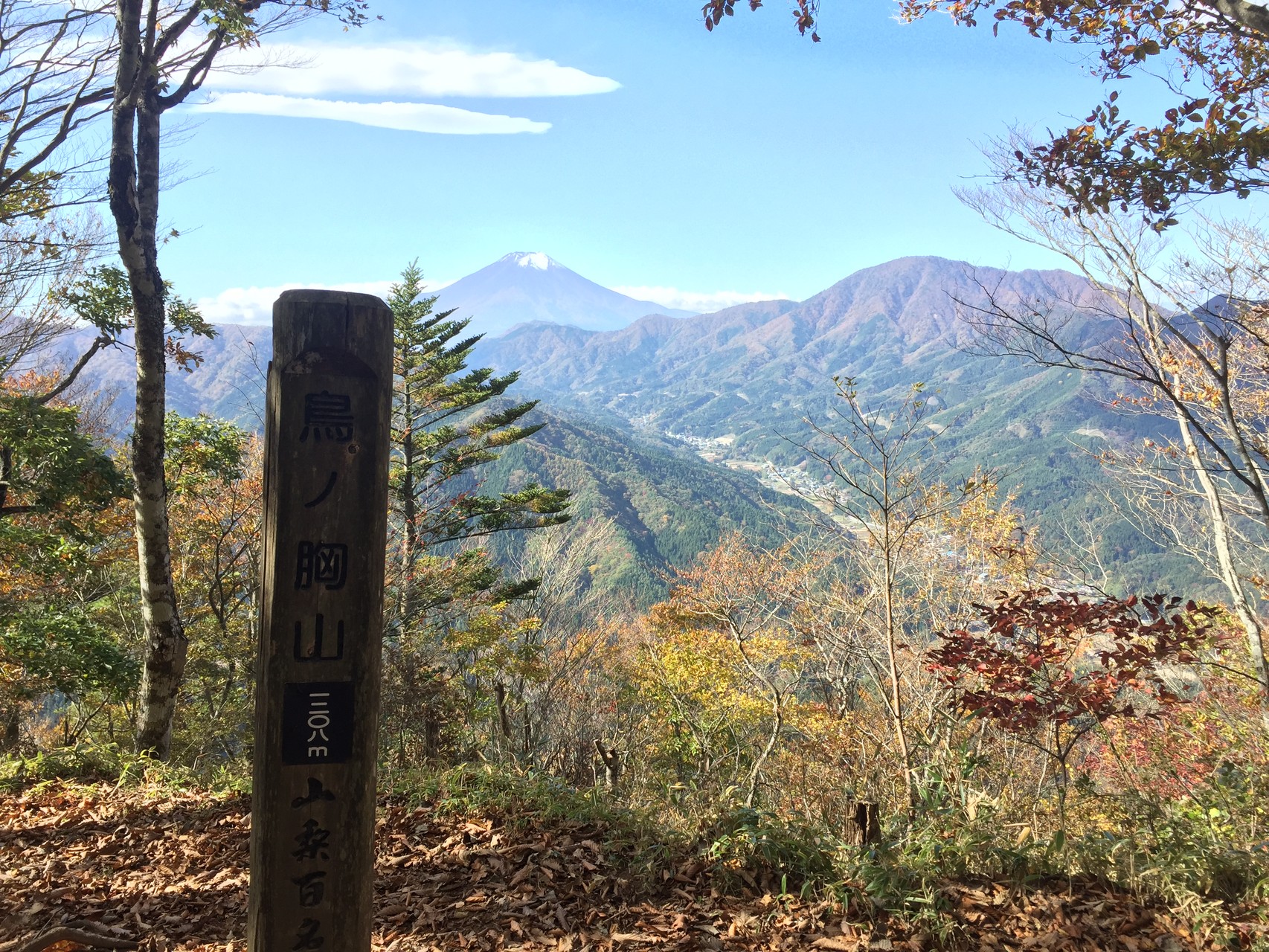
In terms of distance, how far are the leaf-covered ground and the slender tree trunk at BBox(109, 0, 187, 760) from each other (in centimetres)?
152

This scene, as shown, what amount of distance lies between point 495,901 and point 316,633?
6.65 ft

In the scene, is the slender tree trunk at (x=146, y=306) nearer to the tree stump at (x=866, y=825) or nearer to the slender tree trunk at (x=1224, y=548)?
the tree stump at (x=866, y=825)

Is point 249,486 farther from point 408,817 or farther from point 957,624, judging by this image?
point 957,624

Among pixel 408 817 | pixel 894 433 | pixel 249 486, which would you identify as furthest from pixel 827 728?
pixel 249 486

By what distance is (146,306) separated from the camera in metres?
5.28

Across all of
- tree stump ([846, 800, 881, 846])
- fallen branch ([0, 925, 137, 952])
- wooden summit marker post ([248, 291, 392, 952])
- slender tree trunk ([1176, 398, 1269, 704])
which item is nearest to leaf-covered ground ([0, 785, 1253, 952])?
fallen branch ([0, 925, 137, 952])

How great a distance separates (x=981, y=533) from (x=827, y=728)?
4.12 metres

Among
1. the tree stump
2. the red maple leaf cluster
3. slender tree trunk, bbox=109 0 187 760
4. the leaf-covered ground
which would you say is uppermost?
slender tree trunk, bbox=109 0 187 760

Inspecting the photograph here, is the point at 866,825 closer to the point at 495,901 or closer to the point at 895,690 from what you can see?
the point at 495,901

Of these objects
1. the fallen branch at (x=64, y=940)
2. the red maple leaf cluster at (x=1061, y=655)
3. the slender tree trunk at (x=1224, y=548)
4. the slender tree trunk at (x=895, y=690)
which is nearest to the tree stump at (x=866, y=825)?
the red maple leaf cluster at (x=1061, y=655)

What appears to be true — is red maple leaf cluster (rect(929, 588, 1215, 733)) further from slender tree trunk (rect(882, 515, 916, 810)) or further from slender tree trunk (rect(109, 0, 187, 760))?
slender tree trunk (rect(109, 0, 187, 760))

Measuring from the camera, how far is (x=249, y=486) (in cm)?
1393

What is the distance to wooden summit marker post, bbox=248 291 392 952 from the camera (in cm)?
195

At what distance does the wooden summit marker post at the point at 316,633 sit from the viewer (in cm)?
195
